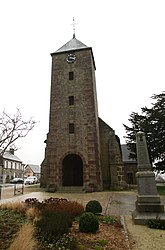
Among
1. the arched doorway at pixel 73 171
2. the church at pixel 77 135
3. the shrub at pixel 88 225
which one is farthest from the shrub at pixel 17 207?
the arched doorway at pixel 73 171

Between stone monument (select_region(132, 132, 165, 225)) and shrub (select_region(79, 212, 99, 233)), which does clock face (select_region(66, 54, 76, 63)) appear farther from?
shrub (select_region(79, 212, 99, 233))

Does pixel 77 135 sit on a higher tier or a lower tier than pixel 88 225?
higher

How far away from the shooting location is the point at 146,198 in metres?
7.85

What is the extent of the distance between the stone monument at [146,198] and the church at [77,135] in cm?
1035

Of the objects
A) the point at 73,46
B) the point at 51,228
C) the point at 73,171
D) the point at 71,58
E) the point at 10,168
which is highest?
the point at 73,46

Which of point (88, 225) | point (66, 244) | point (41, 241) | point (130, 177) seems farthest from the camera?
point (130, 177)

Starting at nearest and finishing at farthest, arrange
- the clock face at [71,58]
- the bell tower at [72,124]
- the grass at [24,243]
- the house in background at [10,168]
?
the grass at [24,243] < the bell tower at [72,124] < the clock face at [71,58] < the house in background at [10,168]

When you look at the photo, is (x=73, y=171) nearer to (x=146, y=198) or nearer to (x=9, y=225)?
(x=146, y=198)

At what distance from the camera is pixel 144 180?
8.17m

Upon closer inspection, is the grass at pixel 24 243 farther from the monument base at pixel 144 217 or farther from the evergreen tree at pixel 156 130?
the evergreen tree at pixel 156 130

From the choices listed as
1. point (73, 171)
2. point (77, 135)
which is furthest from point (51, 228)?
point (73, 171)

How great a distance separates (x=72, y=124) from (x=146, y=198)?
43.6ft

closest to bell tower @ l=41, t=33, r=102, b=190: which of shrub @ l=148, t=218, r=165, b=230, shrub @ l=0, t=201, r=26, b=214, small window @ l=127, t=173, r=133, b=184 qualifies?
shrub @ l=0, t=201, r=26, b=214

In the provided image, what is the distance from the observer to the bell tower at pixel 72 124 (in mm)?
18938
